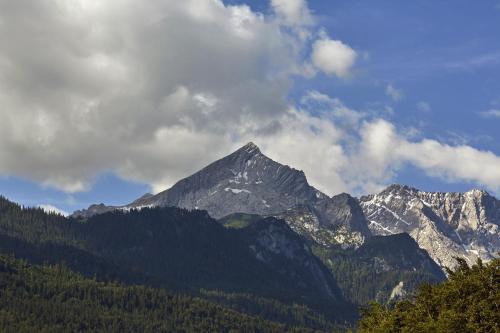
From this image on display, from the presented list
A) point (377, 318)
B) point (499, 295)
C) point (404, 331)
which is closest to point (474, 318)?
point (499, 295)

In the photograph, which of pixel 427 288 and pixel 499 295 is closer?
pixel 499 295

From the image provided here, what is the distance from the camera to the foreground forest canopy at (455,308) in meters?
109

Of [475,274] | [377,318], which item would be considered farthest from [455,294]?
[377,318]

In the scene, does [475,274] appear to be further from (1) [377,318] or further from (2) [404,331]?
(1) [377,318]

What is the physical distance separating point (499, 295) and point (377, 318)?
3279 centimetres

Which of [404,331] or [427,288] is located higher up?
[427,288]

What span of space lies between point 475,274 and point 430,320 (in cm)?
1157

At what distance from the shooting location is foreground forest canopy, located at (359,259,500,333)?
357ft

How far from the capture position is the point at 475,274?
399ft

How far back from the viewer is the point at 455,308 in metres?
117

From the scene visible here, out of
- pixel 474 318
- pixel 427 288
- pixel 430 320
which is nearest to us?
pixel 474 318

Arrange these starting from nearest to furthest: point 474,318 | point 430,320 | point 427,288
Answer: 1. point 474,318
2. point 430,320
3. point 427,288

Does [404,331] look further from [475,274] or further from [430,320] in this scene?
[475,274]

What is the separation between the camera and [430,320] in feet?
380
